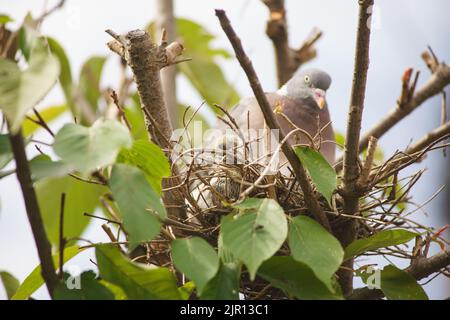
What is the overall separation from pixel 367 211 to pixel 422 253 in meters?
0.36

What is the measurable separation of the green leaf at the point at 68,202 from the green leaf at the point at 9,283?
1189mm

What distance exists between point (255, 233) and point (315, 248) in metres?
0.25

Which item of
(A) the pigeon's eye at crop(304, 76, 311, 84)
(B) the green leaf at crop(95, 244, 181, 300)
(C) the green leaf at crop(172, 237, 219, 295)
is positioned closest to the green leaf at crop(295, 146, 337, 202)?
(C) the green leaf at crop(172, 237, 219, 295)

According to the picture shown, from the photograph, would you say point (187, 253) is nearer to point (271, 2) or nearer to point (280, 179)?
point (280, 179)

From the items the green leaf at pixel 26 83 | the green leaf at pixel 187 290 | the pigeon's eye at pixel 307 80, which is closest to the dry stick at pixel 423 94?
the pigeon's eye at pixel 307 80

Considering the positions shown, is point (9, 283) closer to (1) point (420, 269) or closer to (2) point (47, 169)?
(2) point (47, 169)

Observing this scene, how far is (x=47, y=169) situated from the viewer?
222cm

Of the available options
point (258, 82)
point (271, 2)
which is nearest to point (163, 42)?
point (258, 82)

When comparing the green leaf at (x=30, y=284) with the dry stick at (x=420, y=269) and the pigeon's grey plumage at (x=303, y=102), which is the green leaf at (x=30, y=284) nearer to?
the dry stick at (x=420, y=269)

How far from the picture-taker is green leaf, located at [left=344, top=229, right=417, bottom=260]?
2.94 m

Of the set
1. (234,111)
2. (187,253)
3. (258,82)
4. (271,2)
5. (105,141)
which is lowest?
(187,253)

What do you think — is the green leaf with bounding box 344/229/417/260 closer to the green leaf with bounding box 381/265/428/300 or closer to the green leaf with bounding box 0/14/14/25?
the green leaf with bounding box 381/265/428/300

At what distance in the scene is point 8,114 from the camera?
2.09 meters

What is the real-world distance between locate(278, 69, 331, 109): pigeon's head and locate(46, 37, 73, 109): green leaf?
1.44 metres
